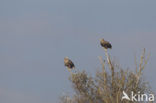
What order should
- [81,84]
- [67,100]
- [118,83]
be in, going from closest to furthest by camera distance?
[118,83]
[81,84]
[67,100]

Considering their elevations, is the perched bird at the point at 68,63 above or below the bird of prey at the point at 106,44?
below

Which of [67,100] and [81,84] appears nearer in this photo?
[81,84]

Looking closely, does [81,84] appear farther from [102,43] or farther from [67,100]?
[67,100]

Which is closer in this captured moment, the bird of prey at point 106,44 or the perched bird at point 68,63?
the bird of prey at point 106,44

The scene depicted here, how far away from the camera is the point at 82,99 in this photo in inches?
833

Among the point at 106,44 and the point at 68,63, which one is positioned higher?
the point at 106,44

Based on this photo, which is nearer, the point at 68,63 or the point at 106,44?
the point at 106,44

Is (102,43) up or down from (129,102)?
up

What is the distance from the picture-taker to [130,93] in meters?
18.6

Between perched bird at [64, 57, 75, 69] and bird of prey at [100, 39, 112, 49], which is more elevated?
bird of prey at [100, 39, 112, 49]

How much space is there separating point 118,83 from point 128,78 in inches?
41.8

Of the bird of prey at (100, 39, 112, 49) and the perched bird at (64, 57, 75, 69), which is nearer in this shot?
the bird of prey at (100, 39, 112, 49)

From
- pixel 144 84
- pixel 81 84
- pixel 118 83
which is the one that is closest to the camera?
pixel 118 83

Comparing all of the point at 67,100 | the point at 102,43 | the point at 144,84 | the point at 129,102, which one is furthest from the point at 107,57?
the point at 67,100
